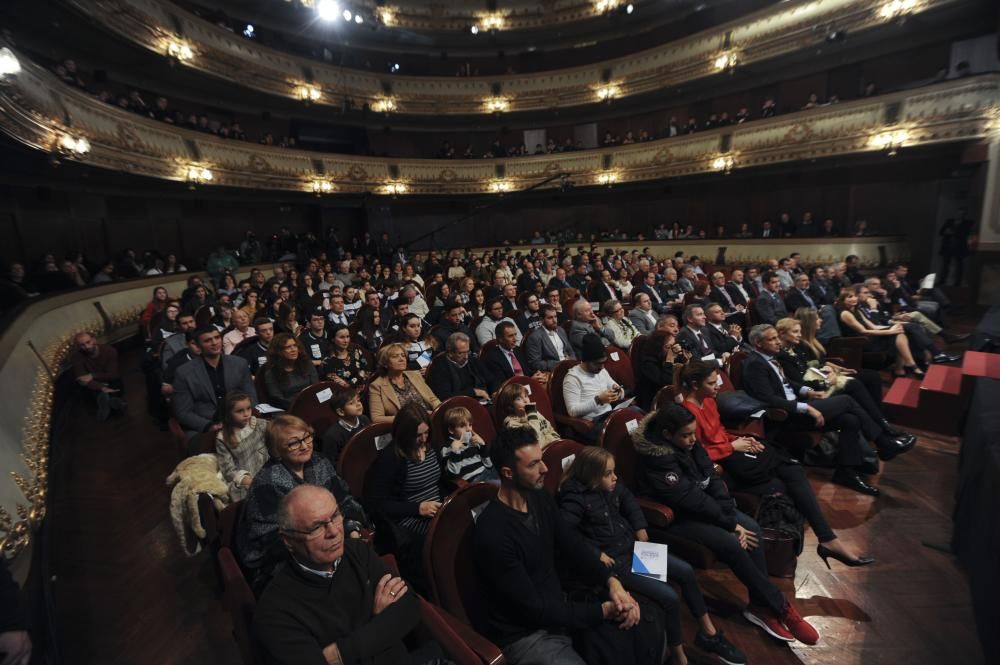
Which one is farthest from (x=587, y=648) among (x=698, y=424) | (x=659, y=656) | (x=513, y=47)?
(x=513, y=47)

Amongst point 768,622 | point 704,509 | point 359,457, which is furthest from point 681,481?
point 359,457

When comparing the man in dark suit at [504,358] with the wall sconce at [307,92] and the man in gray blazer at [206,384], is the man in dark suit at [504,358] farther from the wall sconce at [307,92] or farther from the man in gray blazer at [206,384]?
the wall sconce at [307,92]

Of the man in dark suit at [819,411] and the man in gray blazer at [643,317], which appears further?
the man in gray blazer at [643,317]

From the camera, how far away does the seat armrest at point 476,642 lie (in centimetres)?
140

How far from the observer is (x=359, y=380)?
A: 12.9ft

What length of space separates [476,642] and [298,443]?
3.37 ft

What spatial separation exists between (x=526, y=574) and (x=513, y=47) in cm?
1925

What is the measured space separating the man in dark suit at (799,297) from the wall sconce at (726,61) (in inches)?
356

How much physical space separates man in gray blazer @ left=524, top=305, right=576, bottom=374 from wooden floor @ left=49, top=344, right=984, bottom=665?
2111 mm

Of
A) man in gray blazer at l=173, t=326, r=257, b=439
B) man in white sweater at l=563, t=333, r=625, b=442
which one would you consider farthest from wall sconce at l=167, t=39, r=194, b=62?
man in white sweater at l=563, t=333, r=625, b=442

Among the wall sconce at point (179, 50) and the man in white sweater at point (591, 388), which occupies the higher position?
the wall sconce at point (179, 50)

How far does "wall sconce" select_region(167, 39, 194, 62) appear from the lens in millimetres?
9848

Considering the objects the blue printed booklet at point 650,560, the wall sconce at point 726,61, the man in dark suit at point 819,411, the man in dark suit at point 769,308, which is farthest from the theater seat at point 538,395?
the wall sconce at point 726,61

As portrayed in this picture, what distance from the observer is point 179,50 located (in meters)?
10.1
